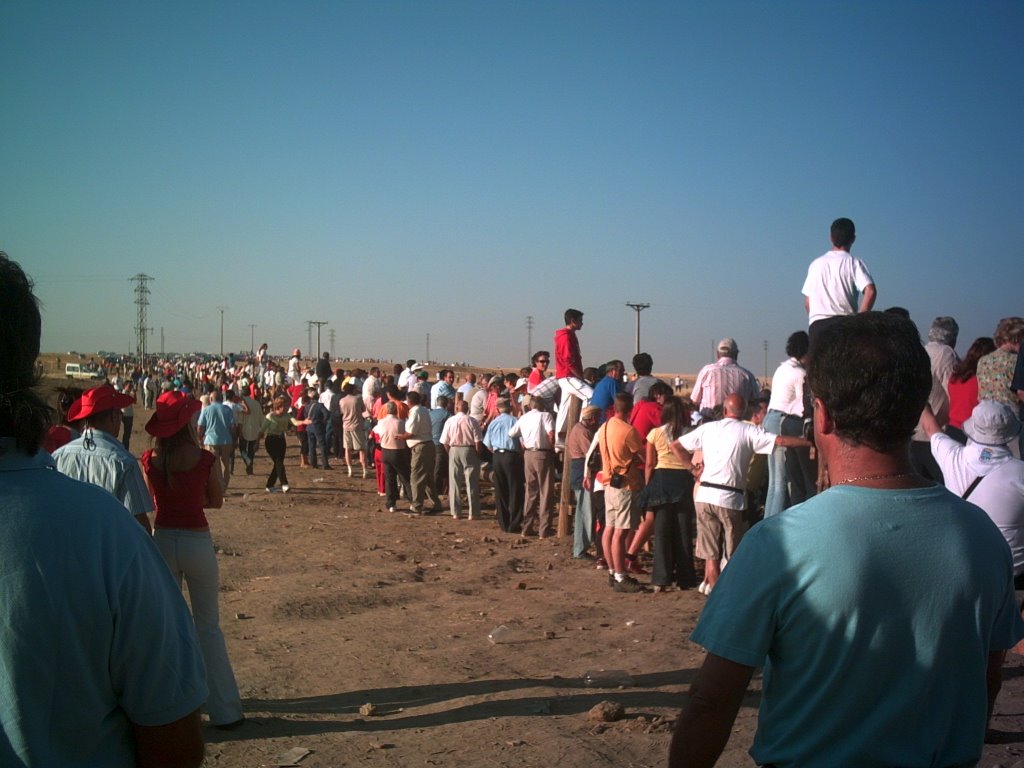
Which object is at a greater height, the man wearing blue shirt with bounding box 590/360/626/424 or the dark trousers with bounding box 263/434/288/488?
the man wearing blue shirt with bounding box 590/360/626/424

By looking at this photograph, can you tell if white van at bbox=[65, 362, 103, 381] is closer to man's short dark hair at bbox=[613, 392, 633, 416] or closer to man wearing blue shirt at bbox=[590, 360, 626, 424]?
man wearing blue shirt at bbox=[590, 360, 626, 424]

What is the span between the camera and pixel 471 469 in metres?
16.0

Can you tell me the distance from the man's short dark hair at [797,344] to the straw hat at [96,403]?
5.81 m

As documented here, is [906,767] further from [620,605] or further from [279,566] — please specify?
[279,566]

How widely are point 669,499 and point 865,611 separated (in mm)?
8185

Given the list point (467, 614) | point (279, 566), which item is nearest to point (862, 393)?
point (467, 614)

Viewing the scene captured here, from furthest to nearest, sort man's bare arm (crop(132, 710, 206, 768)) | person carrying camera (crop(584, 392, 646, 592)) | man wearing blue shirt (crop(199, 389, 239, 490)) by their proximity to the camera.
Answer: man wearing blue shirt (crop(199, 389, 239, 490)) < person carrying camera (crop(584, 392, 646, 592)) < man's bare arm (crop(132, 710, 206, 768))

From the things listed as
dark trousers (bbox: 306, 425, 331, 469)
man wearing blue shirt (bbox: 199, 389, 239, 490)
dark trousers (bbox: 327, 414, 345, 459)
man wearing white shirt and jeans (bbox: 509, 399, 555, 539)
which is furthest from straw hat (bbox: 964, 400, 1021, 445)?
dark trousers (bbox: 327, 414, 345, 459)

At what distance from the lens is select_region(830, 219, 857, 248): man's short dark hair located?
7.68 m

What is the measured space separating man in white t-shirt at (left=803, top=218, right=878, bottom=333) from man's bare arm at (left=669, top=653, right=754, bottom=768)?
5586mm

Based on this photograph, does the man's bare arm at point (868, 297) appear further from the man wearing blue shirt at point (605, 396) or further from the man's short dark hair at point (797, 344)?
the man wearing blue shirt at point (605, 396)

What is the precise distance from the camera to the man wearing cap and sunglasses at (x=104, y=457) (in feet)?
18.1

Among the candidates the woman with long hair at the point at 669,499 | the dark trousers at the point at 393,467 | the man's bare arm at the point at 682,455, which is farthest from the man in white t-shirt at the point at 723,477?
the dark trousers at the point at 393,467

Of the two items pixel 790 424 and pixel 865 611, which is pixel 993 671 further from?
pixel 790 424
